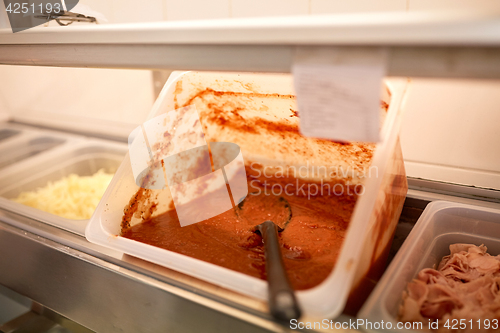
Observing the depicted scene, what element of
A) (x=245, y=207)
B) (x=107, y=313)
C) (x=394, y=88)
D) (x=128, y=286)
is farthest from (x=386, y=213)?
(x=107, y=313)

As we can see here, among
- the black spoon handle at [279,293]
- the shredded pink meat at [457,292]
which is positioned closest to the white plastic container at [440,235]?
the shredded pink meat at [457,292]

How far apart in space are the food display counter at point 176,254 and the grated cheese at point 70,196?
317mm

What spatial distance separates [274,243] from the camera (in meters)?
0.77

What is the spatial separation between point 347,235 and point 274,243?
0.19 m

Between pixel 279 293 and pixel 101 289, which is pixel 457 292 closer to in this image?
pixel 279 293

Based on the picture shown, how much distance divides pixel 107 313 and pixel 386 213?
2.52 ft

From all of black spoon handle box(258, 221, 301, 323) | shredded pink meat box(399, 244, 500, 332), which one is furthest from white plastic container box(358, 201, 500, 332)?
black spoon handle box(258, 221, 301, 323)

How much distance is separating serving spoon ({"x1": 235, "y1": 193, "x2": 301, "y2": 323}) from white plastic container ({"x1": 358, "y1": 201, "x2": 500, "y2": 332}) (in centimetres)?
25

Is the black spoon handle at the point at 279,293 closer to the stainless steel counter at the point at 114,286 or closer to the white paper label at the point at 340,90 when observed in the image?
the stainless steel counter at the point at 114,286

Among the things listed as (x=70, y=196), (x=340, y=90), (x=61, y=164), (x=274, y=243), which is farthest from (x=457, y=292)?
(x=61, y=164)

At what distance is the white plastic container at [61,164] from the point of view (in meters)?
1.54

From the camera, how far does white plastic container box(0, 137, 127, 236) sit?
154 cm

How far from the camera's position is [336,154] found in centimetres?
114

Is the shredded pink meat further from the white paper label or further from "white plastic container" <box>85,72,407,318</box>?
the white paper label
